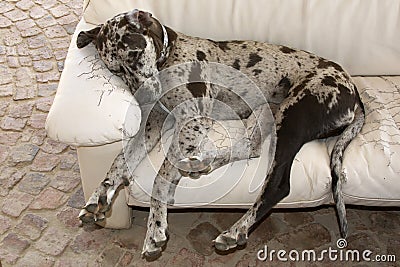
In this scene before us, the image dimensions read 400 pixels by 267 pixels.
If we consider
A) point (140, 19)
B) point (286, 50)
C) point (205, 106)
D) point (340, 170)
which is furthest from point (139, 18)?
point (340, 170)

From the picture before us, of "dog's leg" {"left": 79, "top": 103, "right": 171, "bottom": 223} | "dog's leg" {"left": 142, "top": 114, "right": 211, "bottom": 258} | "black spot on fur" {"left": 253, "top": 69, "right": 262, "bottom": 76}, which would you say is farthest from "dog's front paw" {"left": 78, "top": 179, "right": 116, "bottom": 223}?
"black spot on fur" {"left": 253, "top": 69, "right": 262, "bottom": 76}

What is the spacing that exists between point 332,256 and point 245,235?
1.70ft

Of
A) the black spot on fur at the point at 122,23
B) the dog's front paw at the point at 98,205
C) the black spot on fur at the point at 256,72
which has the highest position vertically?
the black spot on fur at the point at 122,23

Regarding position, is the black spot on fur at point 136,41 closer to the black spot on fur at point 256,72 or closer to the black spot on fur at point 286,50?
the black spot on fur at point 256,72

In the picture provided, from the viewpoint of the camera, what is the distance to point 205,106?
87.0 inches

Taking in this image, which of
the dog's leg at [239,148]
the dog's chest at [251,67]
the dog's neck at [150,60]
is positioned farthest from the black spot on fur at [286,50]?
the dog's neck at [150,60]

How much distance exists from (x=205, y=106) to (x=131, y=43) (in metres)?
0.37

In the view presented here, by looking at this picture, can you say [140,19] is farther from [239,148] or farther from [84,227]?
[84,227]

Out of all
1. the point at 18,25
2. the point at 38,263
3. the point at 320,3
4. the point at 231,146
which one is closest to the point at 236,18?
the point at 320,3

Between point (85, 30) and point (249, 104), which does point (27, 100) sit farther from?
point (249, 104)

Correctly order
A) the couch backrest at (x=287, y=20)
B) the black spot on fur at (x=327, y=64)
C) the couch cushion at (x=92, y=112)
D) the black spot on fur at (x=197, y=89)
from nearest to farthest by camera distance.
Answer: the couch cushion at (x=92, y=112) → the black spot on fur at (x=197, y=89) → the black spot on fur at (x=327, y=64) → the couch backrest at (x=287, y=20)

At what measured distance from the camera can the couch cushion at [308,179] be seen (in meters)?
2.11

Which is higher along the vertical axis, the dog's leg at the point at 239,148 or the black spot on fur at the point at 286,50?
the black spot on fur at the point at 286,50

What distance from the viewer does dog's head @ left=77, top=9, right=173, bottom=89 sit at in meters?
2.04
